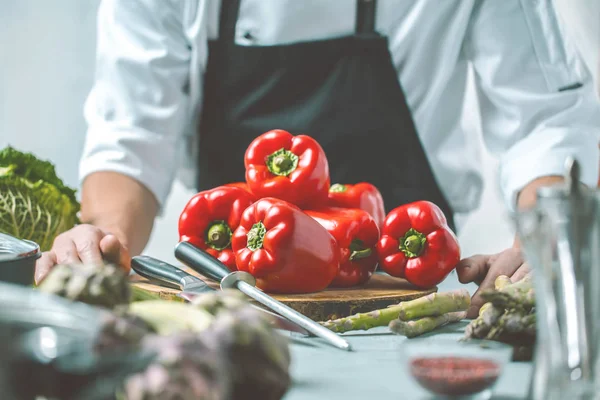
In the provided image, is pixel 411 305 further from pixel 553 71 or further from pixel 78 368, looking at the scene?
pixel 553 71

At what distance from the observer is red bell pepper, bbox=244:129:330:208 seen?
131 centimetres

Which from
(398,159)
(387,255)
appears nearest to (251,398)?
(387,255)

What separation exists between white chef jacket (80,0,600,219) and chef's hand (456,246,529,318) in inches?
20.6

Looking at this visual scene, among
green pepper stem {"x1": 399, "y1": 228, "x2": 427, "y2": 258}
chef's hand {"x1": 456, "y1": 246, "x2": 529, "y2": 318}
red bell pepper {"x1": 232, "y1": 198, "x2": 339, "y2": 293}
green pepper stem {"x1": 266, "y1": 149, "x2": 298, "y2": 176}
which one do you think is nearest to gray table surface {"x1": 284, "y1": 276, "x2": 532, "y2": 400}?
chef's hand {"x1": 456, "y1": 246, "x2": 529, "y2": 318}

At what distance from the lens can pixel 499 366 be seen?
2.03ft

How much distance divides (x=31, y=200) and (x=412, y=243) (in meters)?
0.81

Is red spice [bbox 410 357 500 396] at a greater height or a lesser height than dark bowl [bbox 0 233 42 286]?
lesser

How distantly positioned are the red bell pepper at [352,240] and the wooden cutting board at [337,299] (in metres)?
0.05

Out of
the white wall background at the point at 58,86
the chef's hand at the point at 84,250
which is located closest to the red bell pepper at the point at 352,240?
the chef's hand at the point at 84,250

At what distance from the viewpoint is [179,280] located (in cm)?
105

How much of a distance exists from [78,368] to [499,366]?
0.36 metres

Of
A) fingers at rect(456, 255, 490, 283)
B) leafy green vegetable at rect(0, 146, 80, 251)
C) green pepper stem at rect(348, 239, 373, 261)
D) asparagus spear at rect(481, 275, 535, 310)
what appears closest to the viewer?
asparagus spear at rect(481, 275, 535, 310)

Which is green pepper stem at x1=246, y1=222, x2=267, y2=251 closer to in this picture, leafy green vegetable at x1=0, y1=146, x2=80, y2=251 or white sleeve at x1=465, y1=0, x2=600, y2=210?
leafy green vegetable at x1=0, y1=146, x2=80, y2=251

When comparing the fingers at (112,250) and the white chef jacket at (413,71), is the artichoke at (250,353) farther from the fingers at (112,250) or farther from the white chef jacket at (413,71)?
the white chef jacket at (413,71)
